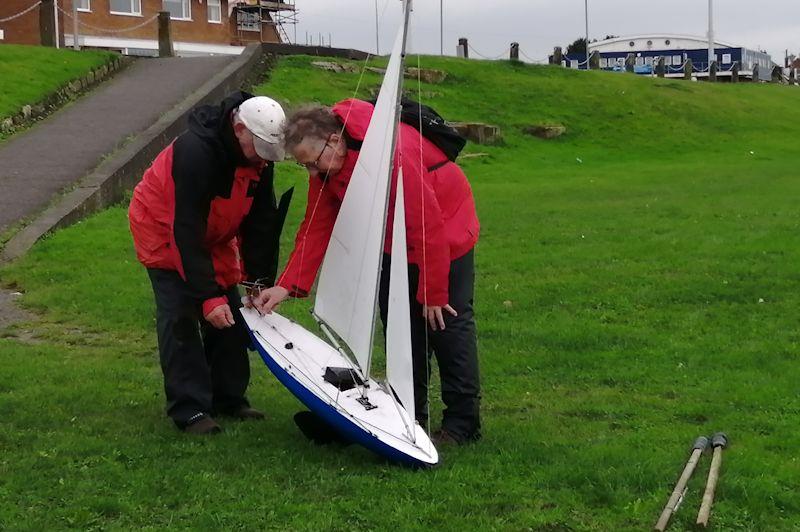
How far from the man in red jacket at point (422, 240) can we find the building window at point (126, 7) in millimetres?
39543

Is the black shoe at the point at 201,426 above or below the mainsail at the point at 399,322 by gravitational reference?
below

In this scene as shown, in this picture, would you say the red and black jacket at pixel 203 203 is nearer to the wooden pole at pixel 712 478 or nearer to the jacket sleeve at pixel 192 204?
the jacket sleeve at pixel 192 204

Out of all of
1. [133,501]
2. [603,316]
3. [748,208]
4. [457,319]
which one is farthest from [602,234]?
[133,501]

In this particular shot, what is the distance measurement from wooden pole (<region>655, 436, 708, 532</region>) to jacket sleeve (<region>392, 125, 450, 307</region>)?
4.73ft

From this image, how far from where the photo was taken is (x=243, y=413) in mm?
5965

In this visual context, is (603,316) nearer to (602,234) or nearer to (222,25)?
(602,234)

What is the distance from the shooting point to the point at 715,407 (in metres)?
5.99

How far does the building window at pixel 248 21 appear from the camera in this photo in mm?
50000

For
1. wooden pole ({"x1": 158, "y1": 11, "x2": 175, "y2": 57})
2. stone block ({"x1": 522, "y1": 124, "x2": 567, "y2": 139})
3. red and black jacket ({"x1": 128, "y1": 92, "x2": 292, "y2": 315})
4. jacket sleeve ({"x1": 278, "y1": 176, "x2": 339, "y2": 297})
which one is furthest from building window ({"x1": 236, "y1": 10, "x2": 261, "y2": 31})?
jacket sleeve ({"x1": 278, "y1": 176, "x2": 339, "y2": 297})

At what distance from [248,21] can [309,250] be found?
47293 millimetres

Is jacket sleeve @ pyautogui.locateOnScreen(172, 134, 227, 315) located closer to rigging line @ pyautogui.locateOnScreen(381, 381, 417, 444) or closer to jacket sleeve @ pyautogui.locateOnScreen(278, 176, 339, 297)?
jacket sleeve @ pyautogui.locateOnScreen(278, 176, 339, 297)

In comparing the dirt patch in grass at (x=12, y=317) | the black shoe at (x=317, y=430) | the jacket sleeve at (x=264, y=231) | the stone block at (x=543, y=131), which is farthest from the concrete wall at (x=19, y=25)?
the black shoe at (x=317, y=430)


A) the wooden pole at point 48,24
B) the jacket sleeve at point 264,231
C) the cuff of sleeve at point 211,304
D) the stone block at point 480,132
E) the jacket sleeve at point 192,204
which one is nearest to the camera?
the jacket sleeve at point 192,204

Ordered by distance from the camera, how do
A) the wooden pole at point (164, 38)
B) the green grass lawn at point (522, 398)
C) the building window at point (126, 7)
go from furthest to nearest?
the building window at point (126, 7) < the wooden pole at point (164, 38) < the green grass lawn at point (522, 398)
